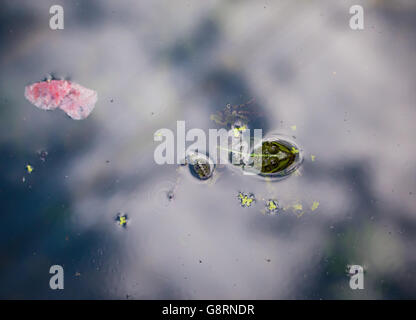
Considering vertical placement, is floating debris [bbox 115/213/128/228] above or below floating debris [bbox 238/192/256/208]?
below

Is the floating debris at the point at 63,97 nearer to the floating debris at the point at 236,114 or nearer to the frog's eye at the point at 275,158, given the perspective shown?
the floating debris at the point at 236,114

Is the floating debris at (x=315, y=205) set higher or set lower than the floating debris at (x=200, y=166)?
lower

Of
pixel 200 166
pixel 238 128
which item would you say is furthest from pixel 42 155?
pixel 238 128

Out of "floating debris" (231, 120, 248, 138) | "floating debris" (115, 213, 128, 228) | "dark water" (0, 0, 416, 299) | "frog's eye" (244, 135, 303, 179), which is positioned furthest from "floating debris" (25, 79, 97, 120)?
"frog's eye" (244, 135, 303, 179)

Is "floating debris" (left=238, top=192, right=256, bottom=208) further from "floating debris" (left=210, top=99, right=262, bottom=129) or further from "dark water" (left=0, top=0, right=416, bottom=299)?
"floating debris" (left=210, top=99, right=262, bottom=129)

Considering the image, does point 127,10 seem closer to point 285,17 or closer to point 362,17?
point 285,17

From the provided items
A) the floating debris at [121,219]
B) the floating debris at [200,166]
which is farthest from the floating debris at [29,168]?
the floating debris at [200,166]
